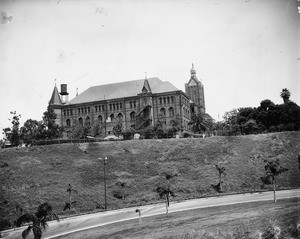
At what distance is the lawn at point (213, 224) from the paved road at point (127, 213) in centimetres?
212

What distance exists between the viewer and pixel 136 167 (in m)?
54.5

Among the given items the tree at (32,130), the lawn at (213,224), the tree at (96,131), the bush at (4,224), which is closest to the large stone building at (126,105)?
the tree at (96,131)

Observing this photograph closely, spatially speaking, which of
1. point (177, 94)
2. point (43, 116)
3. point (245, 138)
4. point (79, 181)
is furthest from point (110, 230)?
point (177, 94)

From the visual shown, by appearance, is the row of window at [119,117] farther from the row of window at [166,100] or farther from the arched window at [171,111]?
the row of window at [166,100]

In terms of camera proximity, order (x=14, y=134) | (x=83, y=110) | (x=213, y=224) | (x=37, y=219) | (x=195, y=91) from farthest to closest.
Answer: (x=195, y=91)
(x=83, y=110)
(x=14, y=134)
(x=213, y=224)
(x=37, y=219)

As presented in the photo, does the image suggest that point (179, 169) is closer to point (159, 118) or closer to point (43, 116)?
point (159, 118)

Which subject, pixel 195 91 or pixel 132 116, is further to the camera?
pixel 195 91

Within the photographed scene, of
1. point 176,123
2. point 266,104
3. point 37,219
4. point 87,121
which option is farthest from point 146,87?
point 37,219

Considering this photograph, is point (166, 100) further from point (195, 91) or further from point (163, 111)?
point (195, 91)

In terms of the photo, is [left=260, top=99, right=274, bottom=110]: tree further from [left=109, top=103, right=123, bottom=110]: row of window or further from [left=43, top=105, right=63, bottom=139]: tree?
[left=43, top=105, right=63, bottom=139]: tree

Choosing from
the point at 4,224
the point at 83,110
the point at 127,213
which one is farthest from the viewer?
the point at 83,110

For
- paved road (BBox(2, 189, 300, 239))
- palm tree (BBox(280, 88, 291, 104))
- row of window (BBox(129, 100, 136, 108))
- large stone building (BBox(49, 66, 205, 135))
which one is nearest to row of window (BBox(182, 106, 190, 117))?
large stone building (BBox(49, 66, 205, 135))

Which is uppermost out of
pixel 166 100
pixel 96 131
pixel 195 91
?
pixel 195 91

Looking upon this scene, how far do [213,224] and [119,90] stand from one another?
75027mm
